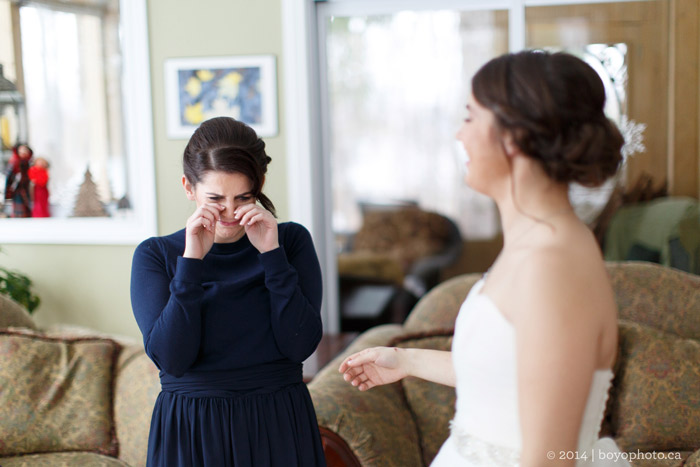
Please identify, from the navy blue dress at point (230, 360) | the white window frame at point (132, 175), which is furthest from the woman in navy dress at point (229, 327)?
the white window frame at point (132, 175)

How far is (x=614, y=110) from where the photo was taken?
141 inches

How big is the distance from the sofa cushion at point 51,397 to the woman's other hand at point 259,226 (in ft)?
4.29

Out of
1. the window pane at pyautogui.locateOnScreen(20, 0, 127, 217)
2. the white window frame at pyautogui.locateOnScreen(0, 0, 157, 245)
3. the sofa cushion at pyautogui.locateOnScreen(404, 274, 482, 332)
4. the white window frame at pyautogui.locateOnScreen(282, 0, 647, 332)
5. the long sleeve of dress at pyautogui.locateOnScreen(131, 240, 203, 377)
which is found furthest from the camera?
the window pane at pyautogui.locateOnScreen(20, 0, 127, 217)

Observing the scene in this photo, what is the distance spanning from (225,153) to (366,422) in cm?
108

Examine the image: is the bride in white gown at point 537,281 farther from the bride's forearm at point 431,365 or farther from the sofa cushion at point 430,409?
the sofa cushion at point 430,409

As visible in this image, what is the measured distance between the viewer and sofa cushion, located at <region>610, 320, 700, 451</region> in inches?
96.1

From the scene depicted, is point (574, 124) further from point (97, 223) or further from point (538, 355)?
point (97, 223)

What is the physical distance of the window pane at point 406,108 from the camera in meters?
3.90

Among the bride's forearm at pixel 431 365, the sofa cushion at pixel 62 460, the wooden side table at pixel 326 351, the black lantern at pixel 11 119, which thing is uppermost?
the black lantern at pixel 11 119

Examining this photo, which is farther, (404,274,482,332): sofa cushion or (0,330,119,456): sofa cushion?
(404,274,482,332): sofa cushion

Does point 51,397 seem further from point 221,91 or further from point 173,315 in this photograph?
point 221,91

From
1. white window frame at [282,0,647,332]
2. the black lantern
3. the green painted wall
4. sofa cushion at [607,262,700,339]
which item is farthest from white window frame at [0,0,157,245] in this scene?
sofa cushion at [607,262,700,339]

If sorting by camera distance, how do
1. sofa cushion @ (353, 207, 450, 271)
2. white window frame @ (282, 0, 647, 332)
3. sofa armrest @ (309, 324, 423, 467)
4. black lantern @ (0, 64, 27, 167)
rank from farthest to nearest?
sofa cushion @ (353, 207, 450, 271)
black lantern @ (0, 64, 27, 167)
white window frame @ (282, 0, 647, 332)
sofa armrest @ (309, 324, 423, 467)

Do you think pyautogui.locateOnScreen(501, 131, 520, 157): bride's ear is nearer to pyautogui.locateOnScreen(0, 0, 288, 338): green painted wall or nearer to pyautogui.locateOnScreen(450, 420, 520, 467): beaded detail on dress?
pyautogui.locateOnScreen(450, 420, 520, 467): beaded detail on dress
